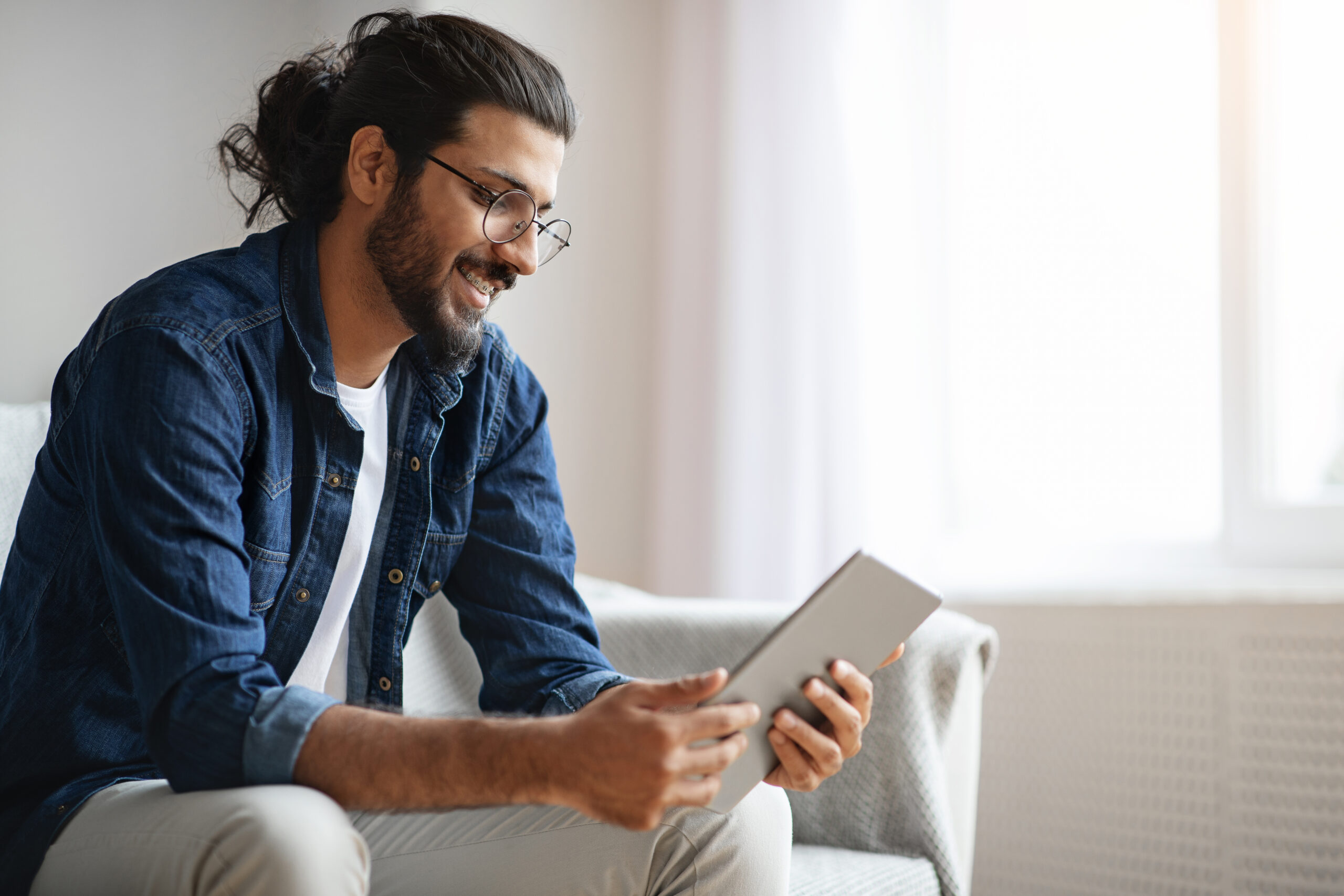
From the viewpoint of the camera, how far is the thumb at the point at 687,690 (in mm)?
726

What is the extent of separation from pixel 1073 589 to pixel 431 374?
3.68 ft

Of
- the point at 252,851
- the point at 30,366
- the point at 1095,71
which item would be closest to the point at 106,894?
the point at 252,851

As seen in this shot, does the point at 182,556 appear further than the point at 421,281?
No

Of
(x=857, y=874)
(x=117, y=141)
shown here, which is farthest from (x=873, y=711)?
(x=117, y=141)

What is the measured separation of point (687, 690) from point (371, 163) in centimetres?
64

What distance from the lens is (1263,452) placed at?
1796mm

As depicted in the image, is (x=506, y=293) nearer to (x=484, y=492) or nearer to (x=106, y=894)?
(x=484, y=492)

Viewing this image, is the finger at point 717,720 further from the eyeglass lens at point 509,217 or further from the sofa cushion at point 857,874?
the eyeglass lens at point 509,217

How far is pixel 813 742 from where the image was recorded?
821mm

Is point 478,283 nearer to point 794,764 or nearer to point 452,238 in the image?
point 452,238

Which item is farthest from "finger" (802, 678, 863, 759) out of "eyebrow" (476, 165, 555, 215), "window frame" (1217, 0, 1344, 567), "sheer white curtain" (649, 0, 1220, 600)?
"window frame" (1217, 0, 1344, 567)

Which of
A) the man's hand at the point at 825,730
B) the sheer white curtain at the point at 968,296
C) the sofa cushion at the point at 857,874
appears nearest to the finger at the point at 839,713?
the man's hand at the point at 825,730

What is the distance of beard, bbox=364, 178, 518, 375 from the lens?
1.03 meters

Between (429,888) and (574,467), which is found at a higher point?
(574,467)
